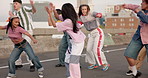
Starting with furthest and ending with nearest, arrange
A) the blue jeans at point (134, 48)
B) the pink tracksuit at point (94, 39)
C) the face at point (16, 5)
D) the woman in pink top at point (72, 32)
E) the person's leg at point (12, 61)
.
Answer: the pink tracksuit at point (94, 39), the face at point (16, 5), the person's leg at point (12, 61), the blue jeans at point (134, 48), the woman in pink top at point (72, 32)

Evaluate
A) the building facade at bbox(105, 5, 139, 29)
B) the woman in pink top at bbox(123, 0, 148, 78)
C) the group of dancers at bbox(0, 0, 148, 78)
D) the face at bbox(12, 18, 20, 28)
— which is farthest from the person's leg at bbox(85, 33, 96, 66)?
the building facade at bbox(105, 5, 139, 29)

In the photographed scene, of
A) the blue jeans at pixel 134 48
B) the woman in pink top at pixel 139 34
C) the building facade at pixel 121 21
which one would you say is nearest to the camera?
the woman in pink top at pixel 139 34

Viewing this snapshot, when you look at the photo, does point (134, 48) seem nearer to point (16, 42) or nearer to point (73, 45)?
point (73, 45)

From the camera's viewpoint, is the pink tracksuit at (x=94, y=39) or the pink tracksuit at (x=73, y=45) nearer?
the pink tracksuit at (x=73, y=45)

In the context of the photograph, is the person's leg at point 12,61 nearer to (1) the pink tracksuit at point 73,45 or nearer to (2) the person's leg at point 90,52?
(1) the pink tracksuit at point 73,45

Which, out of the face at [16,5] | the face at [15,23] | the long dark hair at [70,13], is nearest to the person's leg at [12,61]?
the face at [15,23]

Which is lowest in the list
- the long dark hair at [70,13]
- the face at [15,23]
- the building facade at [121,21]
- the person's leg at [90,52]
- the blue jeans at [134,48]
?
the building facade at [121,21]

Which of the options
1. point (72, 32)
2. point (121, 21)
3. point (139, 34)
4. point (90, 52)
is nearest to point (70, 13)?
point (72, 32)

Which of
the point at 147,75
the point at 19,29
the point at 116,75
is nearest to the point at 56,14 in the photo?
the point at 19,29

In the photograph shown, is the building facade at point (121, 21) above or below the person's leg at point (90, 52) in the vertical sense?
below

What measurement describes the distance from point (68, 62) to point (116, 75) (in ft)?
5.91

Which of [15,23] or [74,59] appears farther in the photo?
[15,23]

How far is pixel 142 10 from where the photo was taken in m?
5.43

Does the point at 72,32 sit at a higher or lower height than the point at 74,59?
higher
